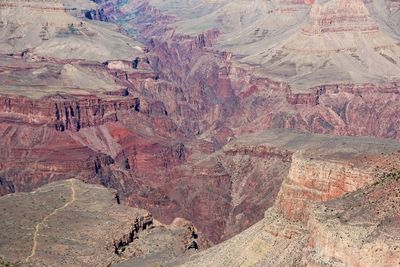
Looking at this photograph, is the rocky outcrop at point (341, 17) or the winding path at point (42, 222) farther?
the rocky outcrop at point (341, 17)

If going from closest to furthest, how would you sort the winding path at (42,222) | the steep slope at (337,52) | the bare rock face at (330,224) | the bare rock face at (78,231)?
the bare rock face at (330,224), the winding path at (42,222), the bare rock face at (78,231), the steep slope at (337,52)

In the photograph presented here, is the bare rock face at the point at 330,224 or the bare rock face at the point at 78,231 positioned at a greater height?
the bare rock face at the point at 330,224

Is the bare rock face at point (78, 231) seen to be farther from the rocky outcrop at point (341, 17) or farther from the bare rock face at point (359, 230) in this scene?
the rocky outcrop at point (341, 17)

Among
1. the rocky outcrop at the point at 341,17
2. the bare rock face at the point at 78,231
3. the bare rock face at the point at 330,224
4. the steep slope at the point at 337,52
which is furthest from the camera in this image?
the rocky outcrop at the point at 341,17

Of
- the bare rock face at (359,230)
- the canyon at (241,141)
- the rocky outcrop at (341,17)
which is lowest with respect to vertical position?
the canyon at (241,141)

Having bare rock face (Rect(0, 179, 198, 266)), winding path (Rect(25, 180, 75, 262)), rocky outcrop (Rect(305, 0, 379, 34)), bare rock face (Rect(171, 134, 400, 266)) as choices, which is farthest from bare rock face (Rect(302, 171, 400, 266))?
rocky outcrop (Rect(305, 0, 379, 34))

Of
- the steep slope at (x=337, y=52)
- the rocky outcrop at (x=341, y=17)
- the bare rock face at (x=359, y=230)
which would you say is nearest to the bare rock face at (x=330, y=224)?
the bare rock face at (x=359, y=230)

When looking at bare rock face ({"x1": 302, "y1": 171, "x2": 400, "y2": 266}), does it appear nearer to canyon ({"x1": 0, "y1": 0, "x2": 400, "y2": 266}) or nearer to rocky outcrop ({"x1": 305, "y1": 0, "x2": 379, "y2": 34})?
canyon ({"x1": 0, "y1": 0, "x2": 400, "y2": 266})

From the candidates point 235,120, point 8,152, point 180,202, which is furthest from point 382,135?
point 8,152
